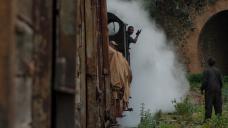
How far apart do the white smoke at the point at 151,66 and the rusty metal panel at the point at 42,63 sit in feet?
46.4

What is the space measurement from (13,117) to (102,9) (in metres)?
5.62

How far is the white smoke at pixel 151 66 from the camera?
1833cm

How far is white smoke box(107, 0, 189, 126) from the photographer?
60.1 feet

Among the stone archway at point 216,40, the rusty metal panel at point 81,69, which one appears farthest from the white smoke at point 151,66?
the rusty metal panel at point 81,69

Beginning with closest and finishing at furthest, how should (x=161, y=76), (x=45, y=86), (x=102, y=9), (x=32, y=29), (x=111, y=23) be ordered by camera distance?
(x=32, y=29)
(x=45, y=86)
(x=102, y=9)
(x=111, y=23)
(x=161, y=76)

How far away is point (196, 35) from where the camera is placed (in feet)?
75.8

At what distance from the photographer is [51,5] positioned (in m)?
2.42

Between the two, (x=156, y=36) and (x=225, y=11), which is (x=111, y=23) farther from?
(x=225, y=11)

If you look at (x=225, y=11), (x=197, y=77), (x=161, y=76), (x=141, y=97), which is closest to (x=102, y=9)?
(x=141, y=97)

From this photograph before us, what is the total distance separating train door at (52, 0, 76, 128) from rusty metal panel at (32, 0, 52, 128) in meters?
0.10

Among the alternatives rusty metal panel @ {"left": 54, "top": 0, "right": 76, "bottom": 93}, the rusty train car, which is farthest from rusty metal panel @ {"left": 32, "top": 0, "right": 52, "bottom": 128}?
rusty metal panel @ {"left": 54, "top": 0, "right": 76, "bottom": 93}

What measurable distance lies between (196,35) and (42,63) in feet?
69.4

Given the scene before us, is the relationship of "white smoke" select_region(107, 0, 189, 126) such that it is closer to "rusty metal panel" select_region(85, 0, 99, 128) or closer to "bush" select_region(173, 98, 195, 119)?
"bush" select_region(173, 98, 195, 119)

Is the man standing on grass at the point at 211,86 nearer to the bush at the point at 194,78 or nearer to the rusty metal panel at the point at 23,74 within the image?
the bush at the point at 194,78
